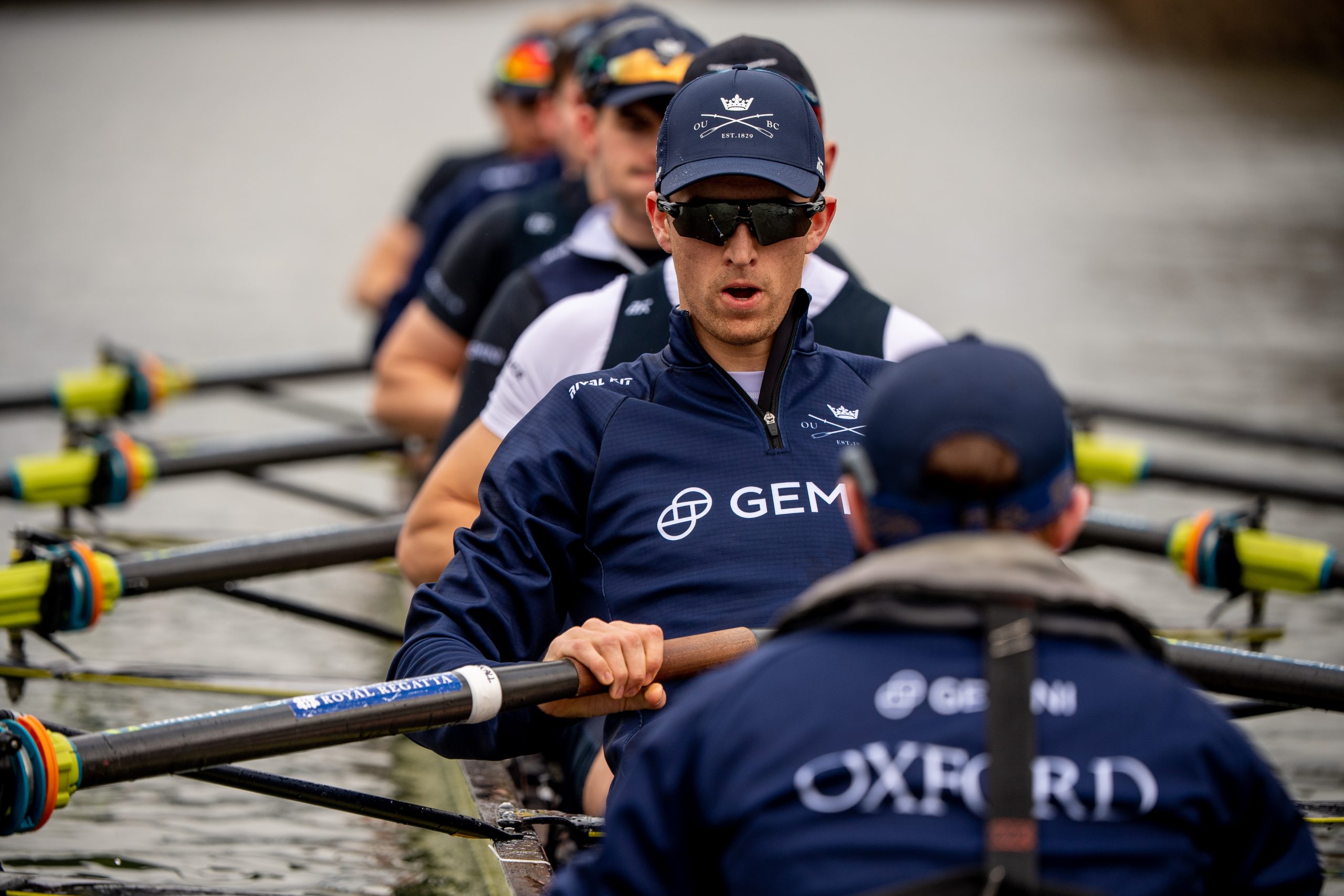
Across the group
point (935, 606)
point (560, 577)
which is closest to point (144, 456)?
point (560, 577)

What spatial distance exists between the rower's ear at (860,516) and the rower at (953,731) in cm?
1

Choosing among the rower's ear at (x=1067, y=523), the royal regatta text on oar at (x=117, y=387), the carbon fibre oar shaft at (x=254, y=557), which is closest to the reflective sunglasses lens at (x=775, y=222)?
the rower's ear at (x=1067, y=523)

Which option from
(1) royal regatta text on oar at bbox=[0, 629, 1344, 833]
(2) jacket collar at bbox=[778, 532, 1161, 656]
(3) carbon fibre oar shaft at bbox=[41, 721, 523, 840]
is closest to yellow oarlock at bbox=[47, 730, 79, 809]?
(1) royal regatta text on oar at bbox=[0, 629, 1344, 833]

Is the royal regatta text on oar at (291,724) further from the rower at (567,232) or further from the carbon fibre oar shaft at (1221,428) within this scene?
the carbon fibre oar shaft at (1221,428)

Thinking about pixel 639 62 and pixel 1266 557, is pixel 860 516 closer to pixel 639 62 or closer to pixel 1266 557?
pixel 639 62

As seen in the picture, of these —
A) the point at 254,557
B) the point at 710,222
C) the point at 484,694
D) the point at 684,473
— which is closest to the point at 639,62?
the point at 710,222

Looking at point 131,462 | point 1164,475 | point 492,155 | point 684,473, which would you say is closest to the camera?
point 684,473

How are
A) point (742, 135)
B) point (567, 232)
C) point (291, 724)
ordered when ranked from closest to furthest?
1. point (291, 724)
2. point (742, 135)
3. point (567, 232)

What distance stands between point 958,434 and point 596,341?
1.75 meters

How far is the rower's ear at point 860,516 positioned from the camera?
1.81 meters

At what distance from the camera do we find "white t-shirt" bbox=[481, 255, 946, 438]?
335 cm

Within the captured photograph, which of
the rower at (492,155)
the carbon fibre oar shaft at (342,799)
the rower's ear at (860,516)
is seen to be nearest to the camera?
the rower's ear at (860,516)

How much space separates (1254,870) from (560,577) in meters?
1.25

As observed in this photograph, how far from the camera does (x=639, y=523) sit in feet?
8.65
